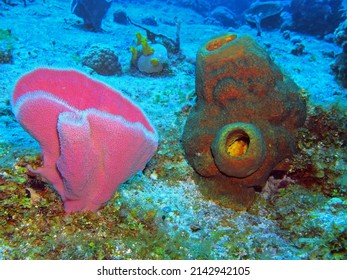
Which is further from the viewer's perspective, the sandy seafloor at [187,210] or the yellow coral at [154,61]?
the yellow coral at [154,61]

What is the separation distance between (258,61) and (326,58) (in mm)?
8634

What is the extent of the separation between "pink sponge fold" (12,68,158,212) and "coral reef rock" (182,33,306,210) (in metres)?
1.22

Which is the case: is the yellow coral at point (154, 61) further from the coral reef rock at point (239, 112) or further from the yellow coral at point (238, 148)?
the yellow coral at point (238, 148)

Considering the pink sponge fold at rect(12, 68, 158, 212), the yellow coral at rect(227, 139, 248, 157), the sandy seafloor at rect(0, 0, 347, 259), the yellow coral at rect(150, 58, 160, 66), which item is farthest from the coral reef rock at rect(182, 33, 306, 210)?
the yellow coral at rect(150, 58, 160, 66)

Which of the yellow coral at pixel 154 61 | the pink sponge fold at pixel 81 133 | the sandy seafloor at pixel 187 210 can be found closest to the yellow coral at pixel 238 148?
the sandy seafloor at pixel 187 210

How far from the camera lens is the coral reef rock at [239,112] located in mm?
2977

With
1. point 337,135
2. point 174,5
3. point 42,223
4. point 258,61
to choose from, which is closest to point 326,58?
point 337,135

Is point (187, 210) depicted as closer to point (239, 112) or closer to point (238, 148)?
point (238, 148)

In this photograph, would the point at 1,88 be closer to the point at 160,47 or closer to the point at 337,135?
the point at 160,47

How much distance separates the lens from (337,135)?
337cm

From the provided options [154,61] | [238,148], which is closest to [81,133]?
[238,148]

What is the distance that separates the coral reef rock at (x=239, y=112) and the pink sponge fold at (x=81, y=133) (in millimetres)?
1224

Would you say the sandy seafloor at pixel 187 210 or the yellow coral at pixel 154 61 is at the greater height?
the sandy seafloor at pixel 187 210

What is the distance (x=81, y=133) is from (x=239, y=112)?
1.89 metres
